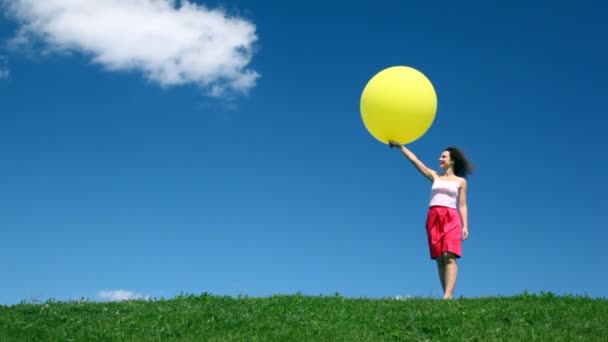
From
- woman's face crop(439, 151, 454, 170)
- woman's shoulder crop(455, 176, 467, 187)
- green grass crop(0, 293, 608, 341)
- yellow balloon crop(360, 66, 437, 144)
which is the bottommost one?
green grass crop(0, 293, 608, 341)

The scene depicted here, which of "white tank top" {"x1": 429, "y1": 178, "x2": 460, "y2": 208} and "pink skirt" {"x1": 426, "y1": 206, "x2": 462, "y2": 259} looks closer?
"pink skirt" {"x1": 426, "y1": 206, "x2": 462, "y2": 259}

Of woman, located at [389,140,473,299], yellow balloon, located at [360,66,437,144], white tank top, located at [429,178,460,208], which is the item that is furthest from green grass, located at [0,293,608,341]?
yellow balloon, located at [360,66,437,144]

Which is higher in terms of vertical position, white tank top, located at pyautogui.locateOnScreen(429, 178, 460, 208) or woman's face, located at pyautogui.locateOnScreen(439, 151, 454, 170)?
woman's face, located at pyautogui.locateOnScreen(439, 151, 454, 170)

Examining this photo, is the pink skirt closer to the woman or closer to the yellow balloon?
the woman

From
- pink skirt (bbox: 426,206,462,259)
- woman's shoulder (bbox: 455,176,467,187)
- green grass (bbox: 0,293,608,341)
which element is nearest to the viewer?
green grass (bbox: 0,293,608,341)

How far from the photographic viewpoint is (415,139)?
15.9m

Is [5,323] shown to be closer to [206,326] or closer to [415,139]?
[206,326]

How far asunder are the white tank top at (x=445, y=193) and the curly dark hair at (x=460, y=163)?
17.2 inches

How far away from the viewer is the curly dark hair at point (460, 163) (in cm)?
1574

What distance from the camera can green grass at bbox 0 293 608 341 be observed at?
12164 millimetres

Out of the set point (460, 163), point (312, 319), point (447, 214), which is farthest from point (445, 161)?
point (312, 319)

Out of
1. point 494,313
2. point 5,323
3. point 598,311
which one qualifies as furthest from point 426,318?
point 5,323

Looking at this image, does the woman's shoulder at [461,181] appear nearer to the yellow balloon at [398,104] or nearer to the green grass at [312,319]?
the yellow balloon at [398,104]

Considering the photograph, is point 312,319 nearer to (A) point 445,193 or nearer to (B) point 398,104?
(A) point 445,193
